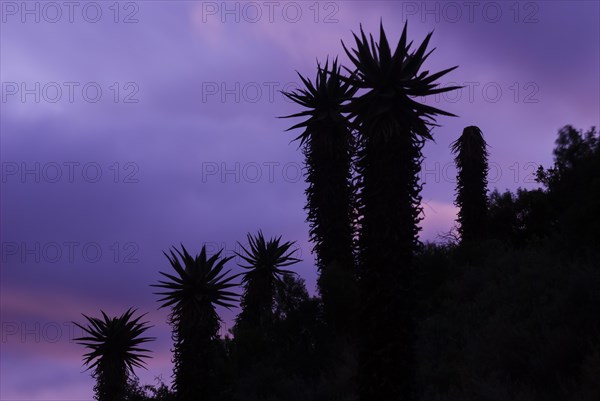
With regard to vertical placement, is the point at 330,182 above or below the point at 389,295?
above

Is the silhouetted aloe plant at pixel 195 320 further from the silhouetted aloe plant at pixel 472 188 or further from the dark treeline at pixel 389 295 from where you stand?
the silhouetted aloe plant at pixel 472 188

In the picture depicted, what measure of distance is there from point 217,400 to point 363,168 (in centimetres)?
1563

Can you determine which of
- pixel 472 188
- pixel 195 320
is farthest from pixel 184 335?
pixel 472 188

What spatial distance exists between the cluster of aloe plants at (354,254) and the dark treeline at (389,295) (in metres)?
0.06

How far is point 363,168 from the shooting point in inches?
831

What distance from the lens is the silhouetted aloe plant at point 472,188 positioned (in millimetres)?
47375

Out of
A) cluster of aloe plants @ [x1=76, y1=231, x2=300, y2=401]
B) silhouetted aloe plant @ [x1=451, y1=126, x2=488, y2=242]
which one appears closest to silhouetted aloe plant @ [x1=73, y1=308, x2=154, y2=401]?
cluster of aloe plants @ [x1=76, y1=231, x2=300, y2=401]

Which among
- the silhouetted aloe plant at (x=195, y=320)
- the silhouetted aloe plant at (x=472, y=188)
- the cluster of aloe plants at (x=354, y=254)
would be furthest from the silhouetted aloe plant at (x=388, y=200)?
the silhouetted aloe plant at (x=472, y=188)

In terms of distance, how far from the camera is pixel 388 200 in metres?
20.0

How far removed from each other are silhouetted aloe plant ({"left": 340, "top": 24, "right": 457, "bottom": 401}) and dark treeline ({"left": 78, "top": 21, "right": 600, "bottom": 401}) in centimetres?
5

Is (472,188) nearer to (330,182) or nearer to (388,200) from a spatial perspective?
(330,182)

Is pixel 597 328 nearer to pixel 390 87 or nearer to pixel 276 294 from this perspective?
pixel 390 87

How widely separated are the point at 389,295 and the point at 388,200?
298 cm

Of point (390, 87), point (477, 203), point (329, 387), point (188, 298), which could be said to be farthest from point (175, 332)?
point (477, 203)
